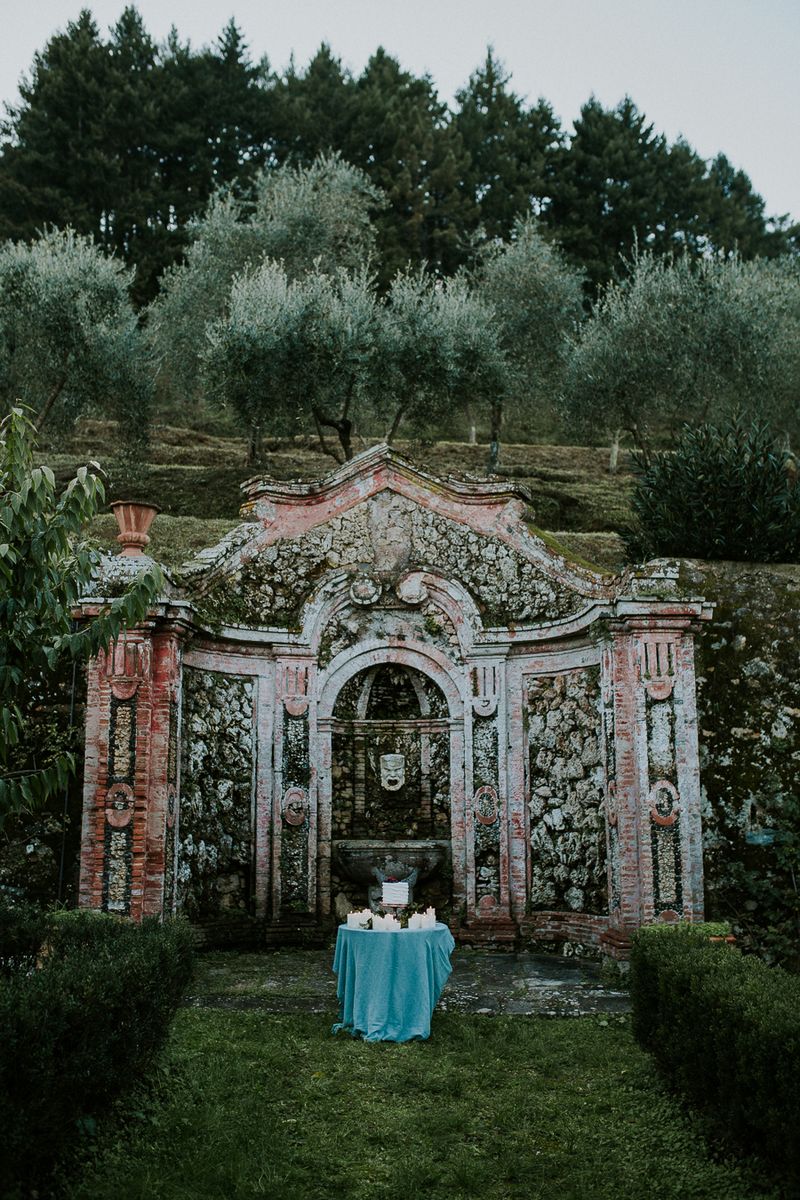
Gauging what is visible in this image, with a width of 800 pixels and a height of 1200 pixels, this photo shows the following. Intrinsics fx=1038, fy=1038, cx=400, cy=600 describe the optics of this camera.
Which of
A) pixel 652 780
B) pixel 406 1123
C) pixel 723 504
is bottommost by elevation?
pixel 406 1123

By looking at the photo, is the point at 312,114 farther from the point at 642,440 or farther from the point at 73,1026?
the point at 73,1026

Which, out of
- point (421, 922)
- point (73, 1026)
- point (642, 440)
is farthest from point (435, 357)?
point (73, 1026)

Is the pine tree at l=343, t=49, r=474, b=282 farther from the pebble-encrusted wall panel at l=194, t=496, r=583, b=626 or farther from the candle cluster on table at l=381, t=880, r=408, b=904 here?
the candle cluster on table at l=381, t=880, r=408, b=904

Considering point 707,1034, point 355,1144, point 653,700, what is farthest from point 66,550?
point 653,700

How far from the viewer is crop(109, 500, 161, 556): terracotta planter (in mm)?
10734

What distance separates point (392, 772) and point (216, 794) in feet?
7.41

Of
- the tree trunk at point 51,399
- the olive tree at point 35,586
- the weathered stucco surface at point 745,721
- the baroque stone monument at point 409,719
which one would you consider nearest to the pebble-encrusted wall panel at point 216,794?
the baroque stone monument at point 409,719

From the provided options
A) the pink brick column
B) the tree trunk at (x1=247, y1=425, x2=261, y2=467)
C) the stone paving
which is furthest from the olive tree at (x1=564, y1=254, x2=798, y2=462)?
the stone paving

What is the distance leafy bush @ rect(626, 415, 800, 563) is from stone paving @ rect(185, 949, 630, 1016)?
578 cm

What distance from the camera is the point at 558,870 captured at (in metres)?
12.0

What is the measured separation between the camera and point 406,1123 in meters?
6.17

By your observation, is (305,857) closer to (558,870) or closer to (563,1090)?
(558,870)

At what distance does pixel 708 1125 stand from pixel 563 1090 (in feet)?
4.33

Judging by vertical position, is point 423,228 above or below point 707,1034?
above
